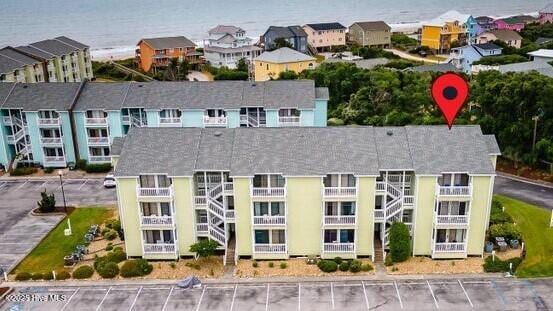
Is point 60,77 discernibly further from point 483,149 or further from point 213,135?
point 483,149

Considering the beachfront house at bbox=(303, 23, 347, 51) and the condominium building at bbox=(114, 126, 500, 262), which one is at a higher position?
the beachfront house at bbox=(303, 23, 347, 51)

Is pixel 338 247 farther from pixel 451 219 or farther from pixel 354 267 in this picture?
pixel 451 219

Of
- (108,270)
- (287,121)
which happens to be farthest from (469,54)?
(108,270)

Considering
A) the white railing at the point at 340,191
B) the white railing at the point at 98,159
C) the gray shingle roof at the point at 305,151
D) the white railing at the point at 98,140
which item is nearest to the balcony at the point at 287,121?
the gray shingle roof at the point at 305,151

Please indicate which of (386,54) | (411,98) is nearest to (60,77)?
(411,98)

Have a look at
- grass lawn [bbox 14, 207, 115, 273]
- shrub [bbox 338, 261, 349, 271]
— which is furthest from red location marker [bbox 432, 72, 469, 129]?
grass lawn [bbox 14, 207, 115, 273]

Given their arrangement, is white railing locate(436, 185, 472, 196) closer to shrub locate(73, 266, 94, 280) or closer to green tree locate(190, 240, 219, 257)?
green tree locate(190, 240, 219, 257)
